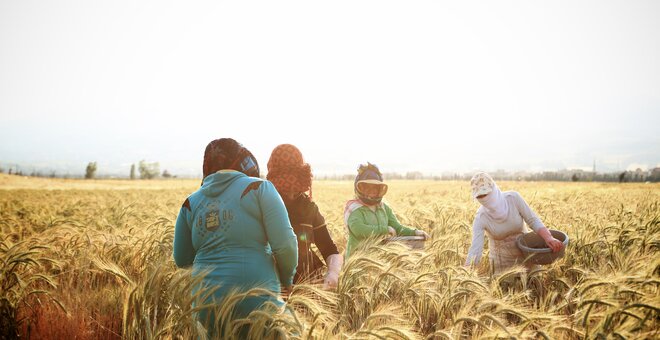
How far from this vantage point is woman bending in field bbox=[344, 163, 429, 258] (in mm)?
4652

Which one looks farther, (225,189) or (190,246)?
(190,246)

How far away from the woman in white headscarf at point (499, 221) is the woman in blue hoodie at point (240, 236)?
2477mm

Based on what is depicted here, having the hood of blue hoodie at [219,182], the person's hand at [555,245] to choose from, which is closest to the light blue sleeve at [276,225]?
the hood of blue hoodie at [219,182]

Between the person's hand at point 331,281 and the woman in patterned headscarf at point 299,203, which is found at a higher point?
the woman in patterned headscarf at point 299,203

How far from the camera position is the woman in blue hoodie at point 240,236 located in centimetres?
243

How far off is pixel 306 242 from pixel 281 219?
1.27 metres

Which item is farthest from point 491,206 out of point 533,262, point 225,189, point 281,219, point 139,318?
point 139,318

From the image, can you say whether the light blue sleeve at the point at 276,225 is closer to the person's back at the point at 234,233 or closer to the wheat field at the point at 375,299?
the person's back at the point at 234,233

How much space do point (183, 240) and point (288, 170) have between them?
1249mm

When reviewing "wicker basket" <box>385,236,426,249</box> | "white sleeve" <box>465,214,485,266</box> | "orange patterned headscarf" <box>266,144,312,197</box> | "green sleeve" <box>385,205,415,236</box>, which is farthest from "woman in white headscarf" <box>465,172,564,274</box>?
"orange patterned headscarf" <box>266,144,312,197</box>

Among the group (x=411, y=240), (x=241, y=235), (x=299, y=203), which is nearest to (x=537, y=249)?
(x=411, y=240)

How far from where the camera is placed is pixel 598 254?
4.60 metres

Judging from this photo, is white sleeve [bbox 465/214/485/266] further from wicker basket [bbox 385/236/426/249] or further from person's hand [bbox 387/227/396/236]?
person's hand [bbox 387/227/396/236]

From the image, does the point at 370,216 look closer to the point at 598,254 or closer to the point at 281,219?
the point at 281,219
